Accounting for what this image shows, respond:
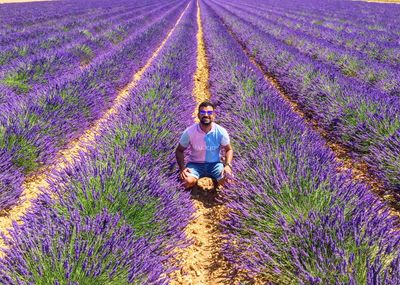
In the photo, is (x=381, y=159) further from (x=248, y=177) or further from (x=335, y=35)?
(x=335, y=35)

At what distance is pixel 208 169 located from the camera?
364cm

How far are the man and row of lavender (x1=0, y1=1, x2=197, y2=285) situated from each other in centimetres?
24

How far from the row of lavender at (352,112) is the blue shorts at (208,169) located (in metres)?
1.84

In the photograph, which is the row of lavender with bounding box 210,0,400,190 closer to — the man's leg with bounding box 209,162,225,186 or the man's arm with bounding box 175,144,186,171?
the man's leg with bounding box 209,162,225,186

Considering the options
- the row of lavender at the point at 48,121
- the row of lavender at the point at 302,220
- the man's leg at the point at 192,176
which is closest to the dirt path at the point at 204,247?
the row of lavender at the point at 302,220

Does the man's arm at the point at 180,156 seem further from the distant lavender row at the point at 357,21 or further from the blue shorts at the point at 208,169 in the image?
the distant lavender row at the point at 357,21

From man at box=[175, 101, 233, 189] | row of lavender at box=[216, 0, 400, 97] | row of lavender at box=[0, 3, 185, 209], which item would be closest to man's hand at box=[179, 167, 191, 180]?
man at box=[175, 101, 233, 189]

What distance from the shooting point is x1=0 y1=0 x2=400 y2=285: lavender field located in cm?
194

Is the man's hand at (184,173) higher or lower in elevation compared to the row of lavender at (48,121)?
lower

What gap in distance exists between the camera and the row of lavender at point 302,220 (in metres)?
1.90

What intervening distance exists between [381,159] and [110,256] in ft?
10.9

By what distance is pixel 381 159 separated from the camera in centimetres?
382

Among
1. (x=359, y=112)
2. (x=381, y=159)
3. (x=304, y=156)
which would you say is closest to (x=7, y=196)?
(x=304, y=156)

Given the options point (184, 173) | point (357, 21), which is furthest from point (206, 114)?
point (357, 21)
